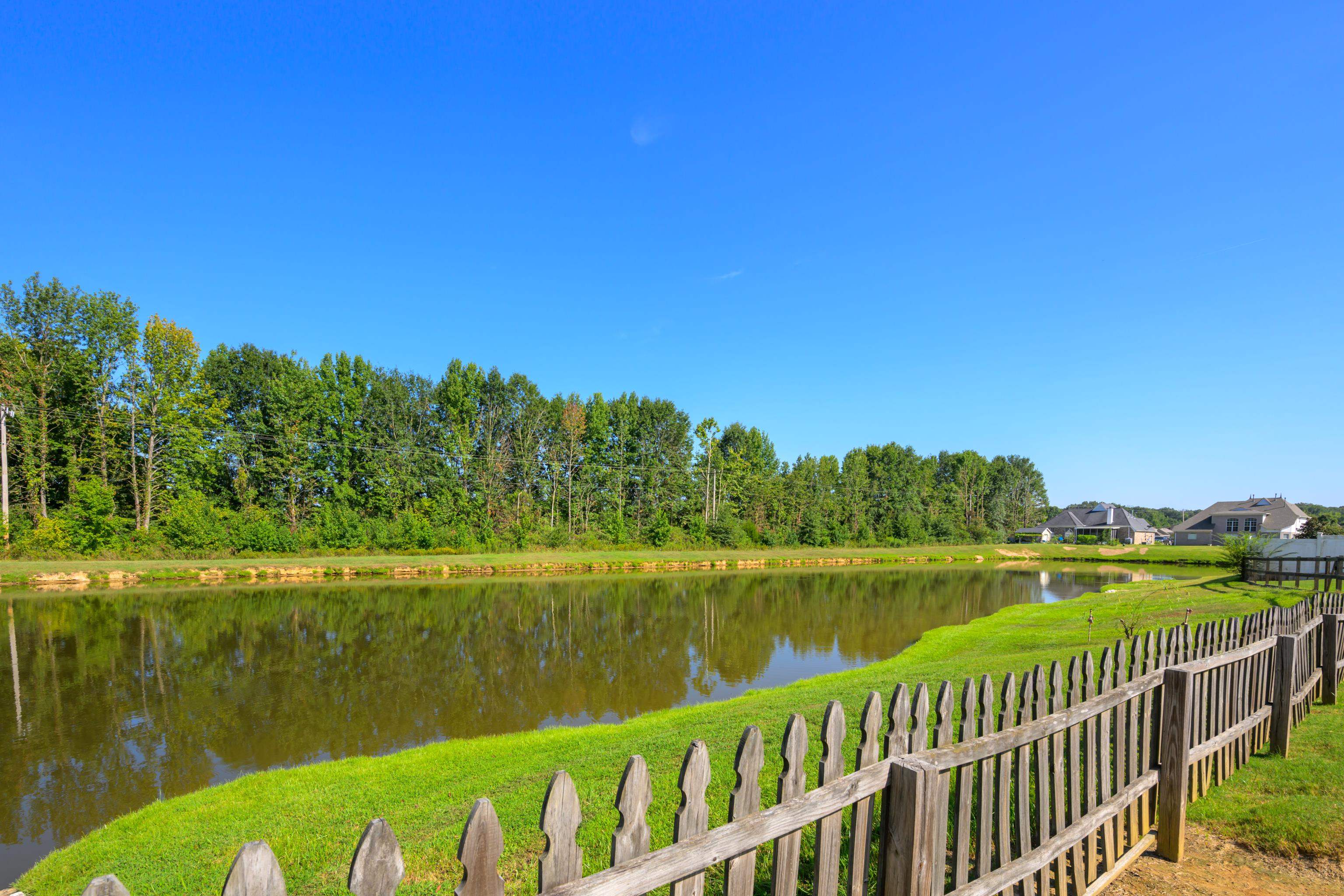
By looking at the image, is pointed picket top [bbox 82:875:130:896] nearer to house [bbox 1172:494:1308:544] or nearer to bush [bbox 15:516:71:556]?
bush [bbox 15:516:71:556]

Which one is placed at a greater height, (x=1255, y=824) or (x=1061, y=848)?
(x=1061, y=848)

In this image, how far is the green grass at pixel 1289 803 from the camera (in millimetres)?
4266

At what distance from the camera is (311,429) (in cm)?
5041

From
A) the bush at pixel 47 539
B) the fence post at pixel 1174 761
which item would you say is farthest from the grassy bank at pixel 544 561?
the fence post at pixel 1174 761

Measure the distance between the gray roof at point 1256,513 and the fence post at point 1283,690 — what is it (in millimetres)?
79647

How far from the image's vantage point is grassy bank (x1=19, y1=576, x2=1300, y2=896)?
206 inches

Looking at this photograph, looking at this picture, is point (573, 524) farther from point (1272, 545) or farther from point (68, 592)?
point (1272, 545)

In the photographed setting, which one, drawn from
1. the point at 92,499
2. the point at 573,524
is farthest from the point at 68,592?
the point at 573,524

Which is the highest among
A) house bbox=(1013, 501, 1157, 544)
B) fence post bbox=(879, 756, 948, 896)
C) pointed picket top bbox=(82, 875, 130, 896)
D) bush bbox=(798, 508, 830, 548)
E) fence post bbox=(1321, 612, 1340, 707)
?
pointed picket top bbox=(82, 875, 130, 896)

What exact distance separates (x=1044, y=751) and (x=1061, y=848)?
1.97 ft

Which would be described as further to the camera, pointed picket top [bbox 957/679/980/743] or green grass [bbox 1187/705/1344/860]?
green grass [bbox 1187/705/1344/860]

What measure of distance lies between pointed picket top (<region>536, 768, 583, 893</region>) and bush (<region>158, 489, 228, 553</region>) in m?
46.2

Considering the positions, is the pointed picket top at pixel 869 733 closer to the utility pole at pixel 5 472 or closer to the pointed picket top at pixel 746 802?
the pointed picket top at pixel 746 802

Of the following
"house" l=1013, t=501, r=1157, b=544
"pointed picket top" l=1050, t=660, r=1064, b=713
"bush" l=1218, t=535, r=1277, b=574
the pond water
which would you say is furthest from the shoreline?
"pointed picket top" l=1050, t=660, r=1064, b=713
